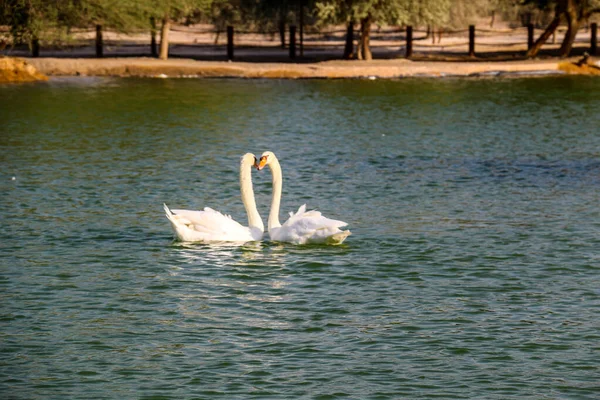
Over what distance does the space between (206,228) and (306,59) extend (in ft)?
128

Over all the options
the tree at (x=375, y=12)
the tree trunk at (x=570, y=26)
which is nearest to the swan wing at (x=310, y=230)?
the tree at (x=375, y=12)

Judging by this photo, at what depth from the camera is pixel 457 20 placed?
74438 millimetres

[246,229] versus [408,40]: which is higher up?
[408,40]

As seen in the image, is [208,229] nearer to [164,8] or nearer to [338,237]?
[338,237]

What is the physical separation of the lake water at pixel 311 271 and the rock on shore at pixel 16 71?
1509 centimetres

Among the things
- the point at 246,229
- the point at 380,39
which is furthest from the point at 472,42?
the point at 246,229

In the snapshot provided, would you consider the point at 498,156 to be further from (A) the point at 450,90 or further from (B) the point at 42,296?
(A) the point at 450,90

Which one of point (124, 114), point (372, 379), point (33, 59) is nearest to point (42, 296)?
point (372, 379)

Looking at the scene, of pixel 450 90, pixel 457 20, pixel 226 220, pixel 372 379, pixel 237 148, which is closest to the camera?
pixel 372 379

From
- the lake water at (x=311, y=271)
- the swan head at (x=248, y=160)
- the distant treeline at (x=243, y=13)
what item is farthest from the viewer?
the distant treeline at (x=243, y=13)

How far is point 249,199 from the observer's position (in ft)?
52.1

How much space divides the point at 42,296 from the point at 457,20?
64.0 m

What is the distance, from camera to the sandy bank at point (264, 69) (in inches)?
1809

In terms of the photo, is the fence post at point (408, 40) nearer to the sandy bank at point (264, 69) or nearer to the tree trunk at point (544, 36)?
the tree trunk at point (544, 36)
